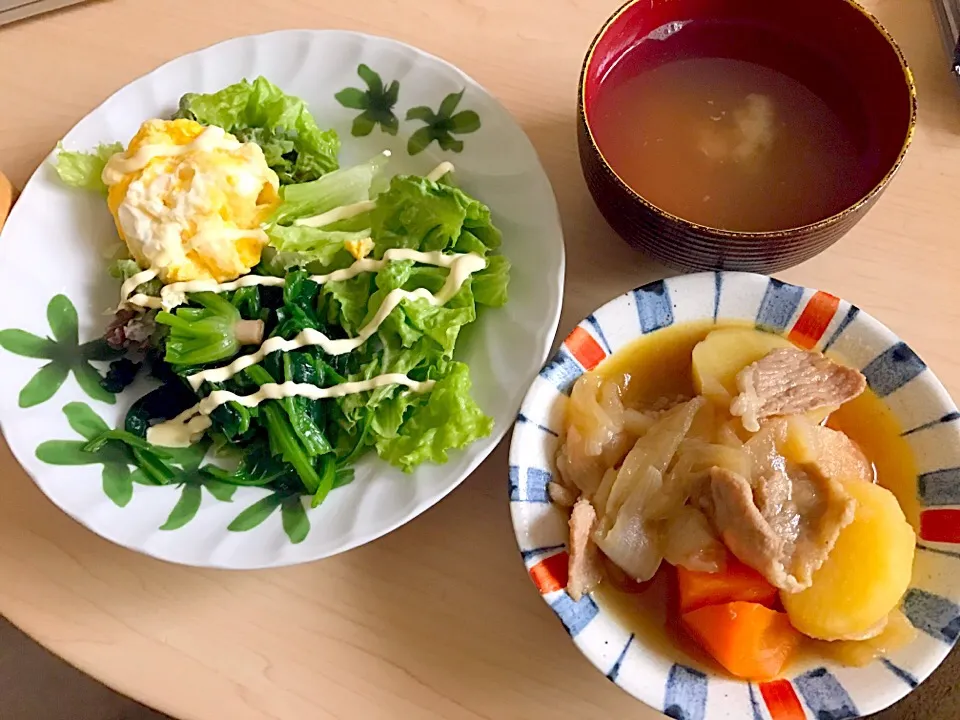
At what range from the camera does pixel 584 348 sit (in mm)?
1042

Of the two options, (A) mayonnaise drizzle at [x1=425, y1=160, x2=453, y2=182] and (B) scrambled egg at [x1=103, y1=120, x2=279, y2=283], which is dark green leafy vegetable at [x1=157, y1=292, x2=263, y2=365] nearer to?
(B) scrambled egg at [x1=103, y1=120, x2=279, y2=283]

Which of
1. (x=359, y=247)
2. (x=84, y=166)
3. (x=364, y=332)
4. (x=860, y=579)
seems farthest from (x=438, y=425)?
(x=84, y=166)

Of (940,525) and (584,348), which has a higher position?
(584,348)

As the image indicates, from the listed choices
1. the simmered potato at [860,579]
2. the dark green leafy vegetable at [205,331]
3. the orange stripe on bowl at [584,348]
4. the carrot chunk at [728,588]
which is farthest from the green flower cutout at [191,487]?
the simmered potato at [860,579]

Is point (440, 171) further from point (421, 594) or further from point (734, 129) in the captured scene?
point (421, 594)

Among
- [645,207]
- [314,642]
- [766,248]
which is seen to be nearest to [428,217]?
[645,207]

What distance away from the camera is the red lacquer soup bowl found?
1006mm

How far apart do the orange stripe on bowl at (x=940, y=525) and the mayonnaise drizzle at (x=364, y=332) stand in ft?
2.14

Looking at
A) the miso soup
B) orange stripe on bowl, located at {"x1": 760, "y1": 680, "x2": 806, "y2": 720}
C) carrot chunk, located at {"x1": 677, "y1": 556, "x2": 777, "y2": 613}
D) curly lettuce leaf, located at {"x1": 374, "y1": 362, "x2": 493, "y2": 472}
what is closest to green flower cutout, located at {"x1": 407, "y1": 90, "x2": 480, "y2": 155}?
the miso soup

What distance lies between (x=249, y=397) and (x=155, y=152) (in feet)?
1.30

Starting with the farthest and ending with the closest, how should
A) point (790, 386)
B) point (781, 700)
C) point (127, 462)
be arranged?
point (127, 462)
point (790, 386)
point (781, 700)

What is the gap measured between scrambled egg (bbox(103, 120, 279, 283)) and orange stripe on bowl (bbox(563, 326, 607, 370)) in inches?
19.8

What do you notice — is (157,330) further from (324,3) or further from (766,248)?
(766,248)

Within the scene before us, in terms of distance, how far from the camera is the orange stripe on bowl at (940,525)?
3.06 ft
